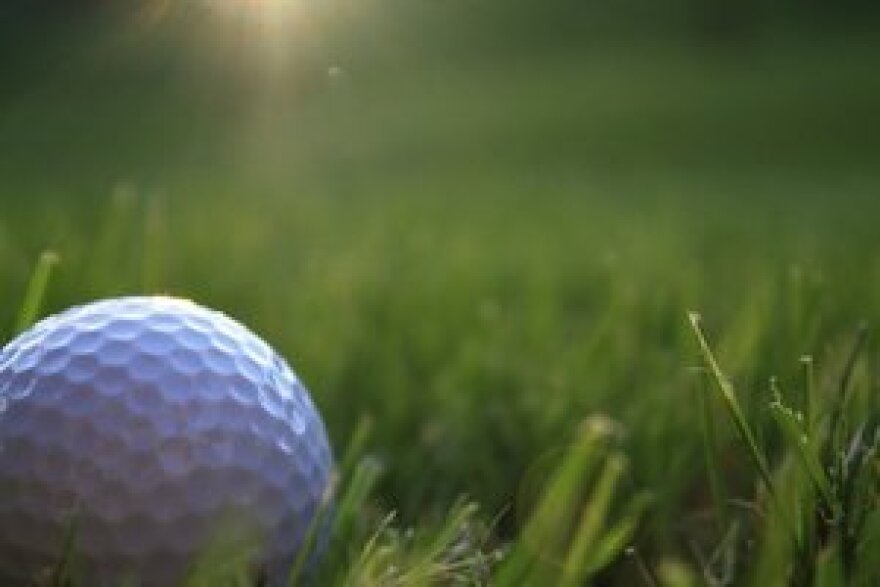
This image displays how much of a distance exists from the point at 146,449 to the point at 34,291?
377mm

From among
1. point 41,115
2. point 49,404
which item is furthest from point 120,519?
point 41,115

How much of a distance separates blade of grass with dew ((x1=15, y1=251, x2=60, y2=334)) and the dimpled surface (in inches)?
2.2

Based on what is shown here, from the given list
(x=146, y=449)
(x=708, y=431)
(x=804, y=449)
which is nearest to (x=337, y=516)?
(x=146, y=449)

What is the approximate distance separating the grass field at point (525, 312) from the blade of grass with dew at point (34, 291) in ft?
1.50

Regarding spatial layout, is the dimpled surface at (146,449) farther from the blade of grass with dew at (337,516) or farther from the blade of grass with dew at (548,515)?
the blade of grass with dew at (548,515)

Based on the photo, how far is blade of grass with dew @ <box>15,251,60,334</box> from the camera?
5.49ft

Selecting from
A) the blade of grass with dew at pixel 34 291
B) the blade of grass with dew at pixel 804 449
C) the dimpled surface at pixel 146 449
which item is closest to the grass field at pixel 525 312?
the blade of grass with dew at pixel 804 449

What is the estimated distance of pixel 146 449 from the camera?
146cm

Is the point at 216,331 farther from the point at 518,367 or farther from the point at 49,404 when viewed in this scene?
the point at 518,367

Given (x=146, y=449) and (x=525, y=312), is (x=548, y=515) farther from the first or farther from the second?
(x=525, y=312)

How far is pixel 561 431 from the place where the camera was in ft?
7.27

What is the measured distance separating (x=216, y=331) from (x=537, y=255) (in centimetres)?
282

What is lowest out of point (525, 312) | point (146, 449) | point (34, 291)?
point (525, 312)

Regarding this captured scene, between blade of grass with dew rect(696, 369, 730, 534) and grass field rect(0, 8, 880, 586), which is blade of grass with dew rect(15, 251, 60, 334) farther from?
blade of grass with dew rect(696, 369, 730, 534)
